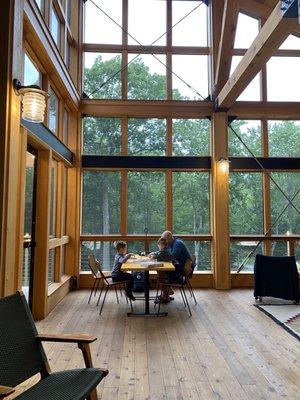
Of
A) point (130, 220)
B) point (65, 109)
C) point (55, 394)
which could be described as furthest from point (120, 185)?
point (55, 394)

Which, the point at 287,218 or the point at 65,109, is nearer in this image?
the point at 65,109

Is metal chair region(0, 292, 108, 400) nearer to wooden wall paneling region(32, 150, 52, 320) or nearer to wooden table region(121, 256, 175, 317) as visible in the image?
wooden table region(121, 256, 175, 317)

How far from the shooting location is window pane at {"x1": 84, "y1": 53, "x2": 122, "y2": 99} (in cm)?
698

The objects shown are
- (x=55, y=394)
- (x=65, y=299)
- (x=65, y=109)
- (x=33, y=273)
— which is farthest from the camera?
(x=65, y=109)

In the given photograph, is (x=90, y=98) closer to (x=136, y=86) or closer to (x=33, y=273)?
(x=136, y=86)

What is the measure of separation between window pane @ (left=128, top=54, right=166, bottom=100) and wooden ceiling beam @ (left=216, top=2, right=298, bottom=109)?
166 centimetres

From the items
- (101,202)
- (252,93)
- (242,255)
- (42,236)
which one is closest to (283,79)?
(252,93)

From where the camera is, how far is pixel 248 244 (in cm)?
685

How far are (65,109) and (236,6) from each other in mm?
3489

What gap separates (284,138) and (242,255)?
271 cm

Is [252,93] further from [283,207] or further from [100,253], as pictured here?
[100,253]

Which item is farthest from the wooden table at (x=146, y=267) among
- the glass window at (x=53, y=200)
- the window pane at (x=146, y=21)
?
the window pane at (x=146, y=21)

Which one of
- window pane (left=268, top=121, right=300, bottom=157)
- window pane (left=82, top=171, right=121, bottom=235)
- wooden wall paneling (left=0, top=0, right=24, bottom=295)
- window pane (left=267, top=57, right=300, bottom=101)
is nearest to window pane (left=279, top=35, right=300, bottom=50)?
window pane (left=267, top=57, right=300, bottom=101)

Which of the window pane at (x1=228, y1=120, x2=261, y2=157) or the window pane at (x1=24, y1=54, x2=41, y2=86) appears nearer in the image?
the window pane at (x1=24, y1=54, x2=41, y2=86)
